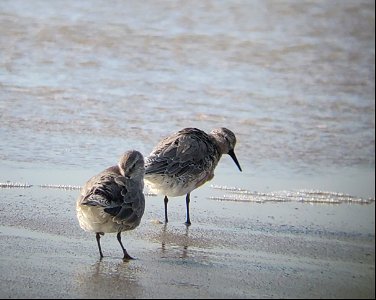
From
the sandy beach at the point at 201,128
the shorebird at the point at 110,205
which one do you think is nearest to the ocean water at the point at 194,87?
the sandy beach at the point at 201,128

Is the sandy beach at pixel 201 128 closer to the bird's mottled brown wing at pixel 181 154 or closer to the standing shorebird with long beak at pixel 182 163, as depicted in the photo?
the standing shorebird with long beak at pixel 182 163

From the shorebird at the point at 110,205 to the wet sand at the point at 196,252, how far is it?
0.22 m

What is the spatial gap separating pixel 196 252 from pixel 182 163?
61.7 inches

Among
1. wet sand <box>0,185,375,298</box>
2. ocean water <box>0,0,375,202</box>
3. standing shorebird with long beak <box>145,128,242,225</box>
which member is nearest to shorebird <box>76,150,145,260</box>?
wet sand <box>0,185,375,298</box>

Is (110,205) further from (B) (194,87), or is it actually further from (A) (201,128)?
(B) (194,87)

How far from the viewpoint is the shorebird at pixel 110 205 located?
615cm

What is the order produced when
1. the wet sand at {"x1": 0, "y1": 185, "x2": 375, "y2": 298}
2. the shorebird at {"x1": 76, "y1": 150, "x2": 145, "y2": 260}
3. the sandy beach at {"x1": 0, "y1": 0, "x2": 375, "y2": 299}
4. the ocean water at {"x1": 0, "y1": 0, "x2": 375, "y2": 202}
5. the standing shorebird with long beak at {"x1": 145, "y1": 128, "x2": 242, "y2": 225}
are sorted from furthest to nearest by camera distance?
the ocean water at {"x1": 0, "y1": 0, "x2": 375, "y2": 202} < the standing shorebird with long beak at {"x1": 145, "y1": 128, "x2": 242, "y2": 225} < the shorebird at {"x1": 76, "y1": 150, "x2": 145, "y2": 260} < the sandy beach at {"x1": 0, "y1": 0, "x2": 375, "y2": 299} < the wet sand at {"x1": 0, "y1": 185, "x2": 375, "y2": 298}

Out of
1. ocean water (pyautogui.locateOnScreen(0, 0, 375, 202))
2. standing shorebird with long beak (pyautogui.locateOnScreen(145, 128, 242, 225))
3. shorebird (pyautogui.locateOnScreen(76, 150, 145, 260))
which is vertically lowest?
ocean water (pyautogui.locateOnScreen(0, 0, 375, 202))

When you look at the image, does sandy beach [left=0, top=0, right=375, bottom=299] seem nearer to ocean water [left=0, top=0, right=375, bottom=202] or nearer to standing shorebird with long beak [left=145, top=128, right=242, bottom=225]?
ocean water [left=0, top=0, right=375, bottom=202]

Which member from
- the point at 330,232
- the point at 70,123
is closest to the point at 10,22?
the point at 70,123

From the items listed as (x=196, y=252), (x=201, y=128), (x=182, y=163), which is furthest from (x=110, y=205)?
(x=201, y=128)

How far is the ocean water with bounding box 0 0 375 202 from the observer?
30.1 ft

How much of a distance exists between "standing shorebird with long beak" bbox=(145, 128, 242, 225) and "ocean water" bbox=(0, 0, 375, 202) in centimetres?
51

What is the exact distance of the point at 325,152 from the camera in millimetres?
10086
